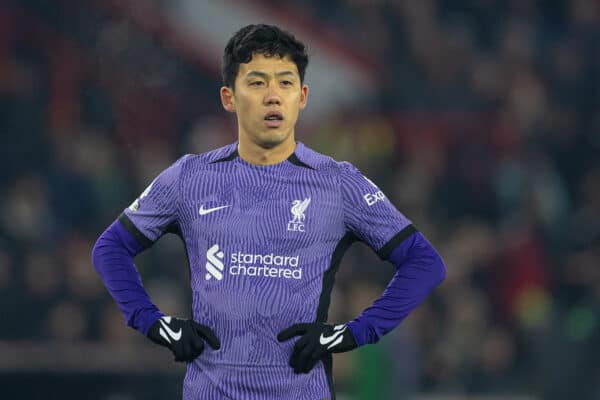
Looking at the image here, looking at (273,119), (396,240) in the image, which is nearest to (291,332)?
(396,240)

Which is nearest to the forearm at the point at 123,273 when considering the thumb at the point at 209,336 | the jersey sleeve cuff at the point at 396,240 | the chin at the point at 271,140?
the thumb at the point at 209,336

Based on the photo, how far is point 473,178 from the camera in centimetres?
1076

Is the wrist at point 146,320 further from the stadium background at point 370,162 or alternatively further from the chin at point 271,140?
the stadium background at point 370,162

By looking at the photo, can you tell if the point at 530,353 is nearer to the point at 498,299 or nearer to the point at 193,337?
the point at 498,299

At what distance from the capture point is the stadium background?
8.27 meters

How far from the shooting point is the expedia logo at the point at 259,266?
436 centimetres

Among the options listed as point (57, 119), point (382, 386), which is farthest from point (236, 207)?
point (57, 119)

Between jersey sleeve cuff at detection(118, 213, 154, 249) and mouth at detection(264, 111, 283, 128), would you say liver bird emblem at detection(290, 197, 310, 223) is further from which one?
jersey sleeve cuff at detection(118, 213, 154, 249)

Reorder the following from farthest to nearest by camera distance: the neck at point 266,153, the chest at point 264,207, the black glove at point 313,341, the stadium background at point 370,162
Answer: the stadium background at point 370,162, the neck at point 266,153, the chest at point 264,207, the black glove at point 313,341

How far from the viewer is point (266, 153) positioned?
14.9 ft

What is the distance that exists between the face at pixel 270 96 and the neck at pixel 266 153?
38 mm

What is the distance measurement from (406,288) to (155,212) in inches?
35.6

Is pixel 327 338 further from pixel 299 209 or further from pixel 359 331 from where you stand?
pixel 299 209

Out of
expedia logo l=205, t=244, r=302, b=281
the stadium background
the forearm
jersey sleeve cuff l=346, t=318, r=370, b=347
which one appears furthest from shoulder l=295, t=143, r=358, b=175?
the stadium background
